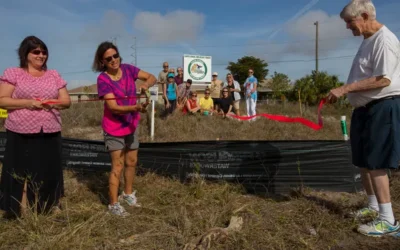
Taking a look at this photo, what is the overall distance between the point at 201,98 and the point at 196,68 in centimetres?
334

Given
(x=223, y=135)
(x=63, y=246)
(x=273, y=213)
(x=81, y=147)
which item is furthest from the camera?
(x=223, y=135)

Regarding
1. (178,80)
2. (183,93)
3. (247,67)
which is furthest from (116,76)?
(247,67)

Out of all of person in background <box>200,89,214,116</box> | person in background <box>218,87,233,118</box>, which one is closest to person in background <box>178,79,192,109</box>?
person in background <box>200,89,214,116</box>

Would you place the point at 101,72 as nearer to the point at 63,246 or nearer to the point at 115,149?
the point at 115,149

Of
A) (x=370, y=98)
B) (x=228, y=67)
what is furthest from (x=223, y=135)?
(x=228, y=67)

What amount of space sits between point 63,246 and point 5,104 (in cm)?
→ 131

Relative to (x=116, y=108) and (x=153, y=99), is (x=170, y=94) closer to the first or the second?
(x=153, y=99)

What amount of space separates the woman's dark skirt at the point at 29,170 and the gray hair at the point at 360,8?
286cm

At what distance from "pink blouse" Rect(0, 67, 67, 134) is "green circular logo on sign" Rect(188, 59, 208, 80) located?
10.7 meters

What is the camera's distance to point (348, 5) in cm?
296

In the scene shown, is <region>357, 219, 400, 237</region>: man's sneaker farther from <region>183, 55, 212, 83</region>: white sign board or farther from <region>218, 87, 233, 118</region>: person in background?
<region>183, 55, 212, 83</region>: white sign board

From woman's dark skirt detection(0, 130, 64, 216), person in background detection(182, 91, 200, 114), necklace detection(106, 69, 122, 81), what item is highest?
necklace detection(106, 69, 122, 81)

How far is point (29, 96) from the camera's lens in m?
3.12

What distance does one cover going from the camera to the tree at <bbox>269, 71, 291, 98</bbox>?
30653 mm
